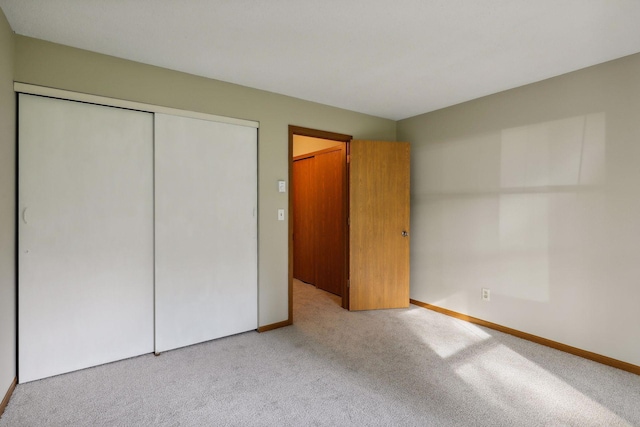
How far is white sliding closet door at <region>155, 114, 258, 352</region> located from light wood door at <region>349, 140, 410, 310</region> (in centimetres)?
122

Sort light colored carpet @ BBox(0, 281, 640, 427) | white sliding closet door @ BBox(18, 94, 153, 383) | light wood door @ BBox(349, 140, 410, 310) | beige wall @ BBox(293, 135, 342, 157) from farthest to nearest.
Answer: beige wall @ BBox(293, 135, 342, 157) < light wood door @ BBox(349, 140, 410, 310) < white sliding closet door @ BBox(18, 94, 153, 383) < light colored carpet @ BBox(0, 281, 640, 427)

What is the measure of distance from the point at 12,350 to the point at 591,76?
4696 millimetres

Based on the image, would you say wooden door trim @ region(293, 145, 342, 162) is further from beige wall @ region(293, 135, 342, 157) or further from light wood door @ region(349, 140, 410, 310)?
light wood door @ region(349, 140, 410, 310)

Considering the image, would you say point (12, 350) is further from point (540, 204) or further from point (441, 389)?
point (540, 204)

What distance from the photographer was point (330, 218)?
4539mm

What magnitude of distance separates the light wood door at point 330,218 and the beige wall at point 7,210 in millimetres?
2962

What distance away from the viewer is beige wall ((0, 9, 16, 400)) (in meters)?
1.92

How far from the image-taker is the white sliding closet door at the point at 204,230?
8.85 ft

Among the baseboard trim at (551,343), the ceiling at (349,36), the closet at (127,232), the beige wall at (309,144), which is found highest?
the ceiling at (349,36)

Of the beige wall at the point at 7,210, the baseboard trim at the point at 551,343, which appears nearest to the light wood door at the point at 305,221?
the baseboard trim at the point at 551,343

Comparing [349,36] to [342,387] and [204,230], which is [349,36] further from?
[342,387]

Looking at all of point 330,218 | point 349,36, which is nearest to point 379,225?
point 330,218

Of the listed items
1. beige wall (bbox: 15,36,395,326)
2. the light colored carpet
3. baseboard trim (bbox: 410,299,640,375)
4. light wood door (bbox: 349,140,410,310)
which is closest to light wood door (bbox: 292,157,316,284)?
light wood door (bbox: 349,140,410,310)

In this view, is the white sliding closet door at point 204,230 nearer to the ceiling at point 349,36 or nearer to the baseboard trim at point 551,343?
the ceiling at point 349,36
